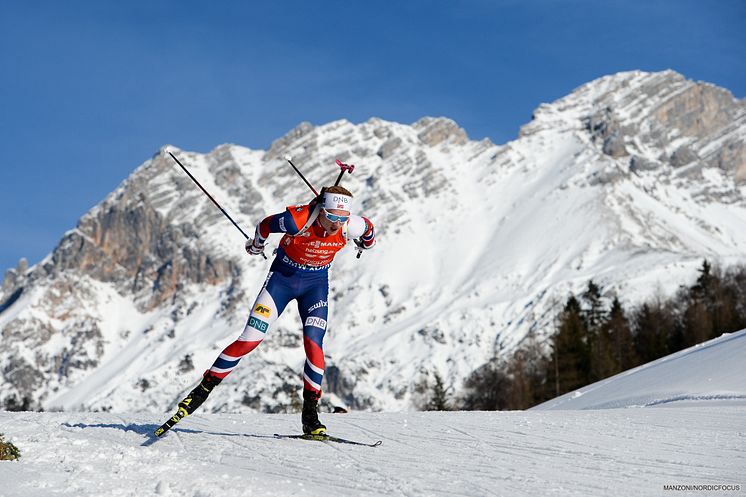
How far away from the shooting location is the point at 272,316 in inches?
448

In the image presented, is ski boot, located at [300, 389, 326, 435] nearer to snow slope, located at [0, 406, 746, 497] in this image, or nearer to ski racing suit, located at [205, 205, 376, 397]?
ski racing suit, located at [205, 205, 376, 397]

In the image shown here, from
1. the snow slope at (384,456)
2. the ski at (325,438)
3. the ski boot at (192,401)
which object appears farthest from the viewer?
the ski at (325,438)

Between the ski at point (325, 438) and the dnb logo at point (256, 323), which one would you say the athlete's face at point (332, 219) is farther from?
the ski at point (325, 438)

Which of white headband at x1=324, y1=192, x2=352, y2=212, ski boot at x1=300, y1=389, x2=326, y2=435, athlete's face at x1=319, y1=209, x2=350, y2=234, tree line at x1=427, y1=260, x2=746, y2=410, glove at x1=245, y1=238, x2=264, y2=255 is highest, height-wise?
tree line at x1=427, y1=260, x2=746, y2=410

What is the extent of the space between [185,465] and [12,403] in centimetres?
4808

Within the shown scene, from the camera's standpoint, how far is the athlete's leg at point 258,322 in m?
A: 11.1

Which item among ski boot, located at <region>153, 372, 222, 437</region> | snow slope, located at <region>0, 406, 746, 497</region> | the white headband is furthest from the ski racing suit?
snow slope, located at <region>0, 406, 746, 497</region>

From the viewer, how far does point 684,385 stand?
726 inches

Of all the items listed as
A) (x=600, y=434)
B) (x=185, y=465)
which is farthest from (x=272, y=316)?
(x=600, y=434)

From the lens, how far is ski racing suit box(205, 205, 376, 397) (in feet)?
36.3

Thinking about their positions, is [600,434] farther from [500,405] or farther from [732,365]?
[500,405]

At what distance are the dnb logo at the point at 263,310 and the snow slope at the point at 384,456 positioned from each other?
1435 millimetres

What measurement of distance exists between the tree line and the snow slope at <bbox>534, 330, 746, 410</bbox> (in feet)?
114

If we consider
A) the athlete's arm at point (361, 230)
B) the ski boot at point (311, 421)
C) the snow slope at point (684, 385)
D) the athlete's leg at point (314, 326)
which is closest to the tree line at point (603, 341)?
the snow slope at point (684, 385)
